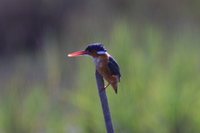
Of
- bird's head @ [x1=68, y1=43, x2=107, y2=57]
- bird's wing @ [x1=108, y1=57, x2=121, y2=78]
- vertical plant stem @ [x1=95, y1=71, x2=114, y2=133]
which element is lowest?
vertical plant stem @ [x1=95, y1=71, x2=114, y2=133]

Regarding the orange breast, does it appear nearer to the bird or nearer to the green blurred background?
the bird

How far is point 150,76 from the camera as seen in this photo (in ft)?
10.5

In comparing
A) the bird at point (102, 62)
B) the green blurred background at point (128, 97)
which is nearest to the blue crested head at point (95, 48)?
the bird at point (102, 62)

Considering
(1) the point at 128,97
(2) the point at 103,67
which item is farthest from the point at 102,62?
(1) the point at 128,97

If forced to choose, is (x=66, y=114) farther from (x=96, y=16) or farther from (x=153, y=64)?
(x=96, y=16)

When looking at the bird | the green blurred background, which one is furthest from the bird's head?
the green blurred background

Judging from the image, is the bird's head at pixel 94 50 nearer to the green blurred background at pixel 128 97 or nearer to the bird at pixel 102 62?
the bird at pixel 102 62

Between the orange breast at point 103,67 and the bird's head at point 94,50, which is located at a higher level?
the bird's head at point 94,50

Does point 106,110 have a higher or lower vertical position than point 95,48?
lower

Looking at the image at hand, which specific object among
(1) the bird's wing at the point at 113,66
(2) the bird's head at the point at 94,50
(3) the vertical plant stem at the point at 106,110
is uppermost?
(2) the bird's head at the point at 94,50

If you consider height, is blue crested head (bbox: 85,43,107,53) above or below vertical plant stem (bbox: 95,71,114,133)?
above

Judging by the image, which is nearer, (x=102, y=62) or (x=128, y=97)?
(x=102, y=62)

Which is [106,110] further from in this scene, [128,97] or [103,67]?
[128,97]

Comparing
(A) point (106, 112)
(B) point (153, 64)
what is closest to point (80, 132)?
(B) point (153, 64)
